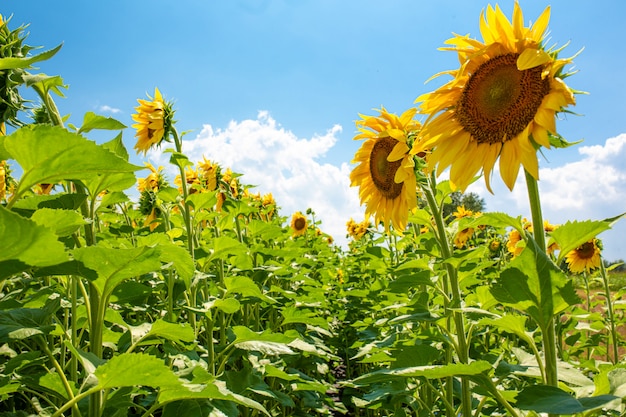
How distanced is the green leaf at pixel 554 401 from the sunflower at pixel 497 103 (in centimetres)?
57

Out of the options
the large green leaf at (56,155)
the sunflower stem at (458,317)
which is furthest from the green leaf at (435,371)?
→ the large green leaf at (56,155)

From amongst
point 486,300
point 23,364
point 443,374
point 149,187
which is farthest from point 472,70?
point 149,187

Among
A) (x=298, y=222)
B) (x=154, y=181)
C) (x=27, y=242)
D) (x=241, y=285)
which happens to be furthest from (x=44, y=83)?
(x=298, y=222)

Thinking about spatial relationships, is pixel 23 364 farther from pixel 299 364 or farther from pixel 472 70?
pixel 299 364

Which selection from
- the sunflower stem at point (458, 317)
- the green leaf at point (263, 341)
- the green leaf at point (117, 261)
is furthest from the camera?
the green leaf at point (263, 341)

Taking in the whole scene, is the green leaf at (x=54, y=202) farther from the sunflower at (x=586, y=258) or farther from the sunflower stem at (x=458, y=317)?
the sunflower at (x=586, y=258)

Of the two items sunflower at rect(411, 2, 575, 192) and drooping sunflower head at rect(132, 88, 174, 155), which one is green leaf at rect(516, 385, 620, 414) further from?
drooping sunflower head at rect(132, 88, 174, 155)

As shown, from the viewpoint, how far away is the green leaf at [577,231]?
50.1 inches

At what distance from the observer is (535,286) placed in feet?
4.05

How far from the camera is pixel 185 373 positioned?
145 centimetres

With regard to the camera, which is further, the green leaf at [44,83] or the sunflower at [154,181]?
the sunflower at [154,181]

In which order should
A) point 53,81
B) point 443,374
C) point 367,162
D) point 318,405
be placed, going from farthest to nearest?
point 318,405 → point 367,162 → point 53,81 → point 443,374

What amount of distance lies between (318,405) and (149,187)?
9.63 ft

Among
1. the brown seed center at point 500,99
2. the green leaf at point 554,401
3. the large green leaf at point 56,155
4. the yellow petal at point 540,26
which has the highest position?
the yellow petal at point 540,26
